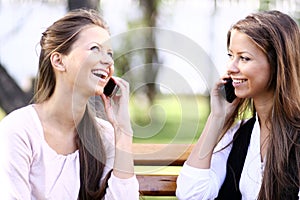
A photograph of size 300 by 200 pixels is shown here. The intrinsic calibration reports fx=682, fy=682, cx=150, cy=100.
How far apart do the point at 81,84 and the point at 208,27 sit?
2686 mm

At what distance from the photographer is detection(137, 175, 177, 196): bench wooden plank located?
3.00 meters

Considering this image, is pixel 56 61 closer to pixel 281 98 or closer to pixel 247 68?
pixel 247 68

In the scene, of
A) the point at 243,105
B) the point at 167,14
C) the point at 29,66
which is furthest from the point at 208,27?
the point at 243,105

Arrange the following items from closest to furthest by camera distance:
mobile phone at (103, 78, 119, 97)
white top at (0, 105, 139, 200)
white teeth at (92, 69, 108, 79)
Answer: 1. white top at (0, 105, 139, 200)
2. white teeth at (92, 69, 108, 79)
3. mobile phone at (103, 78, 119, 97)

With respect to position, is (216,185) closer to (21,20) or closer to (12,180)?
(12,180)

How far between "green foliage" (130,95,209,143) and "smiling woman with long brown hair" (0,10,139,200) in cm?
30

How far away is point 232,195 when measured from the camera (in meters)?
2.80

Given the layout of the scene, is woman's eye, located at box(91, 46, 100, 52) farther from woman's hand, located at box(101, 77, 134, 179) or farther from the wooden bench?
the wooden bench

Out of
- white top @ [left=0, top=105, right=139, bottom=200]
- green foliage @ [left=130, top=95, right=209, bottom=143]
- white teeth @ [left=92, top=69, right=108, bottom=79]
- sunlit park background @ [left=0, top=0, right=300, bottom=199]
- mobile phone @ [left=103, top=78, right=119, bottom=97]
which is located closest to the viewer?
white top @ [left=0, top=105, right=139, bottom=200]

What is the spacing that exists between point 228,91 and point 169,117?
713mm

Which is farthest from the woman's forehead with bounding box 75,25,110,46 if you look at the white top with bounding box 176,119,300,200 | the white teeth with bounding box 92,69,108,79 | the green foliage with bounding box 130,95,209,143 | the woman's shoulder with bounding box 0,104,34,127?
the white top with bounding box 176,119,300,200

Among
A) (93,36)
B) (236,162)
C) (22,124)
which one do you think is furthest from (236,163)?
(22,124)

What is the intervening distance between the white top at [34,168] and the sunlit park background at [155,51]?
46 centimetres

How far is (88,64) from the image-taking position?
105 inches
